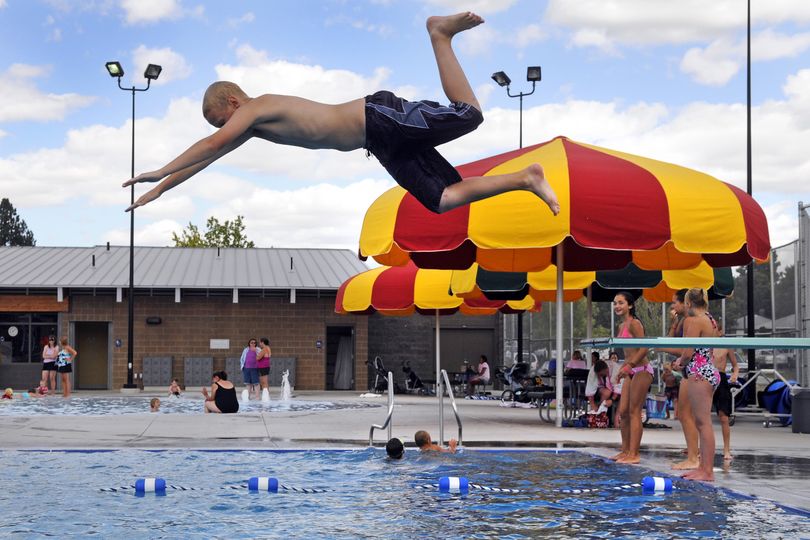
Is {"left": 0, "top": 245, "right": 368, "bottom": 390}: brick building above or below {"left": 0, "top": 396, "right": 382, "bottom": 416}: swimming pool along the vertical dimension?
above

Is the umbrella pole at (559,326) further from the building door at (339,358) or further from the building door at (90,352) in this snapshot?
the building door at (90,352)

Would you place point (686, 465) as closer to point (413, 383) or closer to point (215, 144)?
point (215, 144)

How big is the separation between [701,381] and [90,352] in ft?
93.6

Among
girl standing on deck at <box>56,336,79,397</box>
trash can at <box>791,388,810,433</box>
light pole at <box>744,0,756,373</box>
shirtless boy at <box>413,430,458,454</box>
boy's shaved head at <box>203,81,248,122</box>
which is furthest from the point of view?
girl standing on deck at <box>56,336,79,397</box>

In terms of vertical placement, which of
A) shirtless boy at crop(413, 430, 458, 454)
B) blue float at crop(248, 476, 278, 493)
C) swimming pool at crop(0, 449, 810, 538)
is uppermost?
shirtless boy at crop(413, 430, 458, 454)

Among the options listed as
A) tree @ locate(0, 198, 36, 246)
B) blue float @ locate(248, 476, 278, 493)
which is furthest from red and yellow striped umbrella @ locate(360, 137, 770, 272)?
tree @ locate(0, 198, 36, 246)

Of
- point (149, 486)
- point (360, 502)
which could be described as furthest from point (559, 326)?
point (149, 486)

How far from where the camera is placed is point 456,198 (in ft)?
22.2

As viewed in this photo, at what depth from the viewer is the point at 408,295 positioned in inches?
976

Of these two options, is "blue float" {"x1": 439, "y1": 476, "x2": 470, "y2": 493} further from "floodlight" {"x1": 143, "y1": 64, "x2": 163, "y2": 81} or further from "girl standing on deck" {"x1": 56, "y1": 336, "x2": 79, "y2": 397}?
"floodlight" {"x1": 143, "y1": 64, "x2": 163, "y2": 81}

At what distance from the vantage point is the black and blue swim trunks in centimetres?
650

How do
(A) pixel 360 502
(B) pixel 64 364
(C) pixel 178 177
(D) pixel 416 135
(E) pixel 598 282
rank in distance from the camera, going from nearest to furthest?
(D) pixel 416 135 → (C) pixel 178 177 → (A) pixel 360 502 → (E) pixel 598 282 → (B) pixel 64 364

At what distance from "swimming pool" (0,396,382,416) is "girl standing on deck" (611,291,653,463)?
11.2 m

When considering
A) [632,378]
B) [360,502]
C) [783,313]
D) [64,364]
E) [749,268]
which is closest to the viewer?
[360,502]
